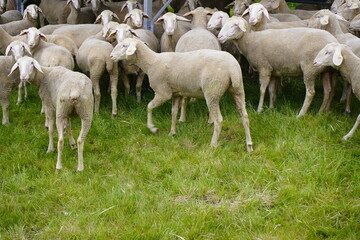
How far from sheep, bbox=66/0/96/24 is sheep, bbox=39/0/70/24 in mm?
604

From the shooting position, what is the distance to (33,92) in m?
8.35

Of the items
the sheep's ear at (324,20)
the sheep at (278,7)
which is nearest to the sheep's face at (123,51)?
the sheep's ear at (324,20)

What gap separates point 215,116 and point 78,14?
5.65m

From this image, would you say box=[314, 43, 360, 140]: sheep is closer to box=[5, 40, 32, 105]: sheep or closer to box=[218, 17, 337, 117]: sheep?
box=[218, 17, 337, 117]: sheep

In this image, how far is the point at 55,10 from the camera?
38.4 feet

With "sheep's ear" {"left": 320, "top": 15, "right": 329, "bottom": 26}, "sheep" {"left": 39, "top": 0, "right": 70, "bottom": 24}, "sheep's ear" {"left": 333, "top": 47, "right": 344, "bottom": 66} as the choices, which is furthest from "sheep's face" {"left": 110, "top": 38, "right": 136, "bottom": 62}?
"sheep" {"left": 39, "top": 0, "right": 70, "bottom": 24}

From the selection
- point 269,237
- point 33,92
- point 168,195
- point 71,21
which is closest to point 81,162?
point 168,195

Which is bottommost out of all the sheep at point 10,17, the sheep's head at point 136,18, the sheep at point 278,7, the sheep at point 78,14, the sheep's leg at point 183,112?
the sheep at point 10,17

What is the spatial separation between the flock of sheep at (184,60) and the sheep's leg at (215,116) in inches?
0.4

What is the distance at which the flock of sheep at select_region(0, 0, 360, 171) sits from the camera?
5715 mm

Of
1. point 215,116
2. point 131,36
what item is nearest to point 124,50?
point 131,36

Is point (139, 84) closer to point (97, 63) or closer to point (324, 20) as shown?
point (97, 63)

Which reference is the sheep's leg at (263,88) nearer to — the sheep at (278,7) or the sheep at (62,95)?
the sheep at (62,95)

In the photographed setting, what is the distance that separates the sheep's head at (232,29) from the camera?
712cm
